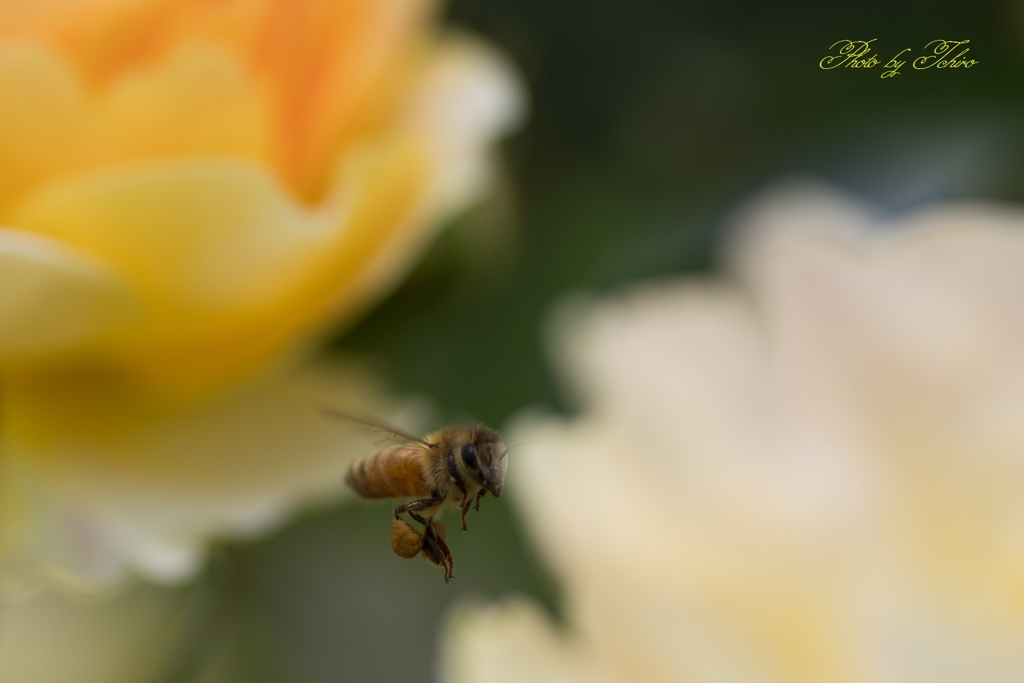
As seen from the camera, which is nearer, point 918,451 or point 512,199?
point 918,451

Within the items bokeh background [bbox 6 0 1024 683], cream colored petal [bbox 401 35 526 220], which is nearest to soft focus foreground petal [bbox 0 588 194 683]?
bokeh background [bbox 6 0 1024 683]

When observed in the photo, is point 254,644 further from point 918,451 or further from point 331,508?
point 918,451

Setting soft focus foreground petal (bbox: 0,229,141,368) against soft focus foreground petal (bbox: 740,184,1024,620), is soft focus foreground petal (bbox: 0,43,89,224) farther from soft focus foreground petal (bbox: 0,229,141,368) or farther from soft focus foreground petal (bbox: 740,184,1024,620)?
soft focus foreground petal (bbox: 740,184,1024,620)

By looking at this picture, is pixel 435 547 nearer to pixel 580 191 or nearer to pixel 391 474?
pixel 391 474

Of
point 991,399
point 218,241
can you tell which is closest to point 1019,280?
point 991,399

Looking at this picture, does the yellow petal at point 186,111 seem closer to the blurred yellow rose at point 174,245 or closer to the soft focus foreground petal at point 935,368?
the blurred yellow rose at point 174,245

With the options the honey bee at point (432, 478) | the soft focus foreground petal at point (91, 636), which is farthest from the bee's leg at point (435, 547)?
the soft focus foreground petal at point (91, 636)
